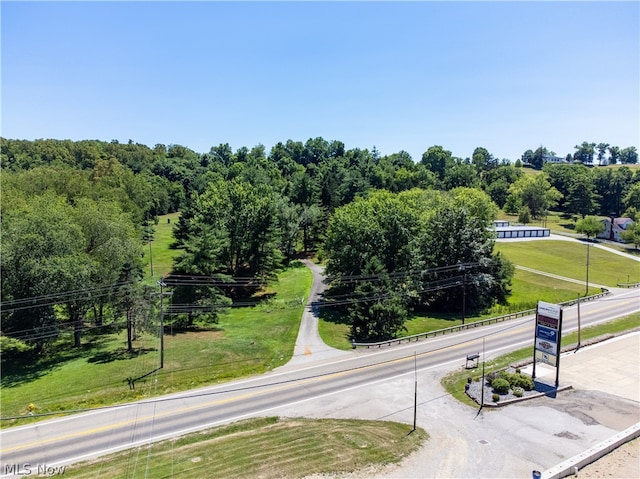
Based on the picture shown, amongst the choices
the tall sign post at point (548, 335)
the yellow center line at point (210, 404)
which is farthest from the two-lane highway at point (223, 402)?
the tall sign post at point (548, 335)

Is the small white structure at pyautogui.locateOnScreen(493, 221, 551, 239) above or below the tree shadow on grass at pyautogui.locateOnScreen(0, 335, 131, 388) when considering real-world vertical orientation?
above

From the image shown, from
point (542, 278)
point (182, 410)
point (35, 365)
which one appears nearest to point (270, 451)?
point (182, 410)

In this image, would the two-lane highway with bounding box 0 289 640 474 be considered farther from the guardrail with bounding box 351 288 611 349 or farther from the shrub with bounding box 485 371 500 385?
the shrub with bounding box 485 371 500 385

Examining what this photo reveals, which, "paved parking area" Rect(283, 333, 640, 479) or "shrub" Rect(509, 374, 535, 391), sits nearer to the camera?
"paved parking area" Rect(283, 333, 640, 479)

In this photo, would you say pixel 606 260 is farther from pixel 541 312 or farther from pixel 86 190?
pixel 86 190

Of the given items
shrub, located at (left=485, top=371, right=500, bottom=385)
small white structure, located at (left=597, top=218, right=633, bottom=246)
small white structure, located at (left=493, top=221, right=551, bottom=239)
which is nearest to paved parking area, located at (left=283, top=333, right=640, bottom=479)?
shrub, located at (left=485, top=371, right=500, bottom=385)

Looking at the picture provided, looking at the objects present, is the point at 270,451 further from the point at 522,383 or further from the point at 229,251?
the point at 229,251

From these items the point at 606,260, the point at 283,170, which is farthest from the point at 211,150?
the point at 606,260

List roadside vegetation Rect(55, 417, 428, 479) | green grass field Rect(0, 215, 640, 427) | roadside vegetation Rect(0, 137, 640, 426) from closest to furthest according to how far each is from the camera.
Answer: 1. roadside vegetation Rect(55, 417, 428, 479)
2. green grass field Rect(0, 215, 640, 427)
3. roadside vegetation Rect(0, 137, 640, 426)
